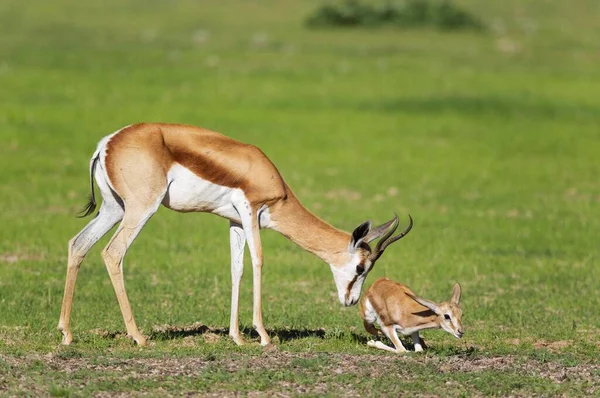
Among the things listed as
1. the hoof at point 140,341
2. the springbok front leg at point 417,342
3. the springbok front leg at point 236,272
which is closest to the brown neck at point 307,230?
the springbok front leg at point 236,272

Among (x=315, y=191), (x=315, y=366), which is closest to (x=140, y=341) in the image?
(x=315, y=366)

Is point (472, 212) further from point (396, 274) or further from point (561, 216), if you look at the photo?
point (396, 274)

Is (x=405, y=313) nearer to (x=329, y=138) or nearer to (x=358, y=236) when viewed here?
(x=358, y=236)

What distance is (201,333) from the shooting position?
38.8 feet

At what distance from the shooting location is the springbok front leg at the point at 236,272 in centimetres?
1137

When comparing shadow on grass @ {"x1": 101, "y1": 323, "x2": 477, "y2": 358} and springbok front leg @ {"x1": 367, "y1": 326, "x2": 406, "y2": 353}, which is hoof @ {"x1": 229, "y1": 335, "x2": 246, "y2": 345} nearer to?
shadow on grass @ {"x1": 101, "y1": 323, "x2": 477, "y2": 358}

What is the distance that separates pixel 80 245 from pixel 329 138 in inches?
654

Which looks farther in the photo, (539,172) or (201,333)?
(539,172)

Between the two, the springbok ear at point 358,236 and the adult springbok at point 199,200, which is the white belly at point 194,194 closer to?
the adult springbok at point 199,200

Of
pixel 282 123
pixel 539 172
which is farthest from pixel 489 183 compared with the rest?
pixel 282 123

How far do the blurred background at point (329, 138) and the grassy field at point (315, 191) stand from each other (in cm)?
7

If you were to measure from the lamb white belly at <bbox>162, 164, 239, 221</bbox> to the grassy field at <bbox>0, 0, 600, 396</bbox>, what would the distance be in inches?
51.0

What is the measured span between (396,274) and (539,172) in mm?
9912

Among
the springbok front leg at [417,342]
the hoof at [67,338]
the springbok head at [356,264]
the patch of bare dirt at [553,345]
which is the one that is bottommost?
the patch of bare dirt at [553,345]
